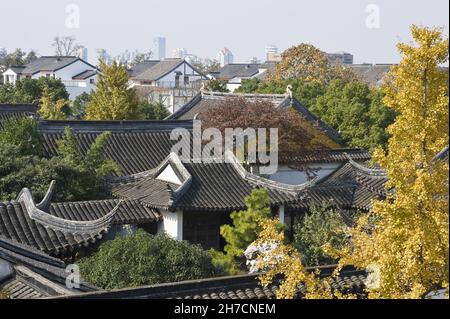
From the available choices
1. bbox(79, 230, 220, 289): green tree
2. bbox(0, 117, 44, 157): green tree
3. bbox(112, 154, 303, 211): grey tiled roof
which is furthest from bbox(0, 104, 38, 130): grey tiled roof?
bbox(79, 230, 220, 289): green tree

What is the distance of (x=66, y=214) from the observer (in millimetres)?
14828

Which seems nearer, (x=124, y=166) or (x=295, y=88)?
(x=124, y=166)

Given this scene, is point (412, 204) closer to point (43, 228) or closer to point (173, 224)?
point (43, 228)

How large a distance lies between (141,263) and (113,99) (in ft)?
64.2

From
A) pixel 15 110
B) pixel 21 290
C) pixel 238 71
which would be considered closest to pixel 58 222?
pixel 21 290

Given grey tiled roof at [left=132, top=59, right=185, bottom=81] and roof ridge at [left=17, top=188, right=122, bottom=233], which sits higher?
roof ridge at [left=17, top=188, right=122, bottom=233]

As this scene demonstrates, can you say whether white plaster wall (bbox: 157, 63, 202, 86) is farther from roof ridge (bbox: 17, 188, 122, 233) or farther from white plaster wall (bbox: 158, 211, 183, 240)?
roof ridge (bbox: 17, 188, 122, 233)

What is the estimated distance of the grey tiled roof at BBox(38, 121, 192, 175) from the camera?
20.2 m

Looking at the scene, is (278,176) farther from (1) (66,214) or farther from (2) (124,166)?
(1) (66,214)

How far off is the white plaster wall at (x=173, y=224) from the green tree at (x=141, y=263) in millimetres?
4623

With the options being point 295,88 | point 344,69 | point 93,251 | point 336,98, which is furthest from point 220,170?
point 344,69

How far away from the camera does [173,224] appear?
16641mm

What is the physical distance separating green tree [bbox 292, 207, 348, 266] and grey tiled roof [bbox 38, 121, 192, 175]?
5.88 m

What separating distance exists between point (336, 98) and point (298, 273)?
22014mm
